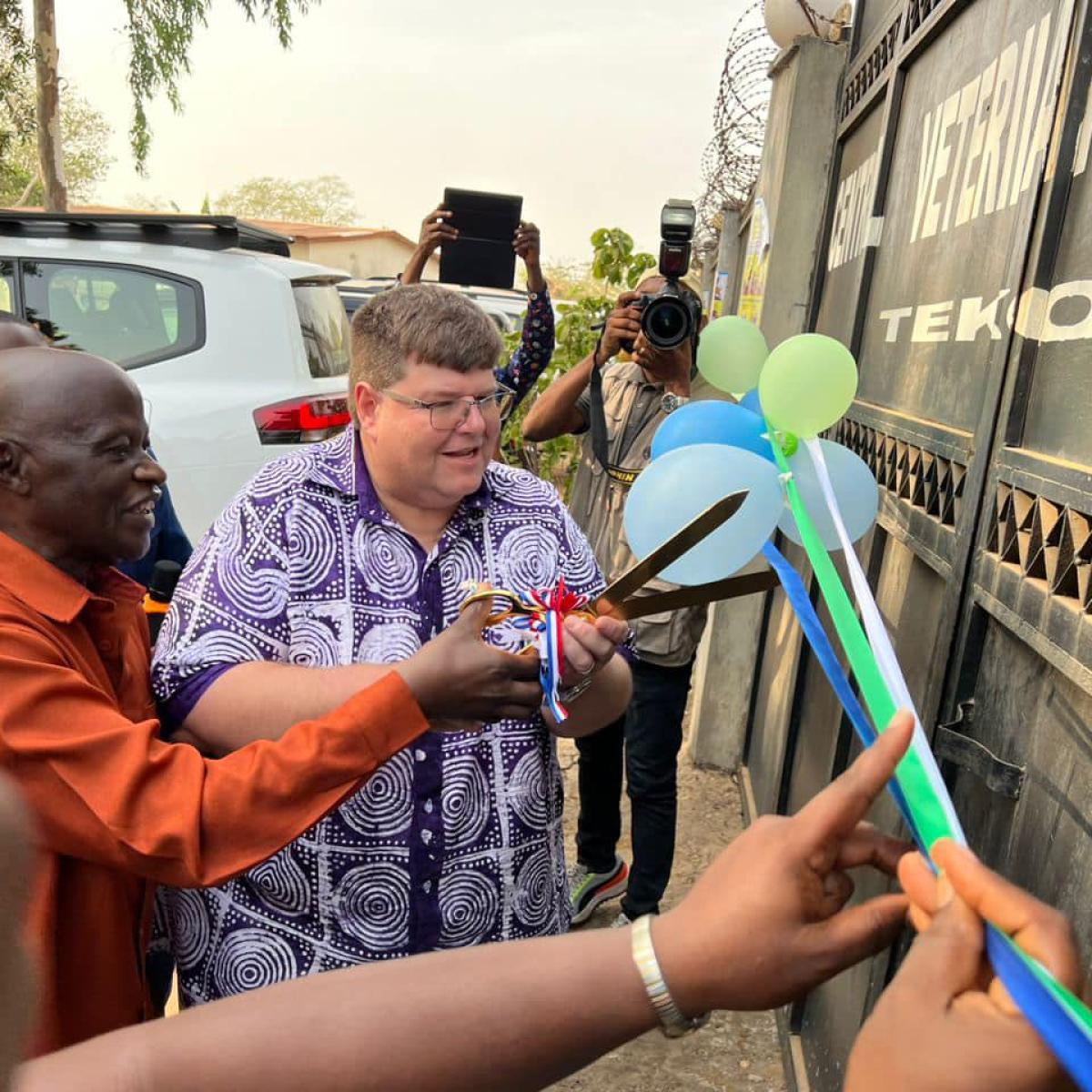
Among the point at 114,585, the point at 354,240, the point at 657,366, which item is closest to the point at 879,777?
the point at 114,585

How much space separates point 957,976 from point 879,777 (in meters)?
0.14

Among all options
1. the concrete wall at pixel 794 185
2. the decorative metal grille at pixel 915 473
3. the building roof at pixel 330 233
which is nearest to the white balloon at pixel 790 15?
the concrete wall at pixel 794 185

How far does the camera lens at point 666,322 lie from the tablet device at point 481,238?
1.27m

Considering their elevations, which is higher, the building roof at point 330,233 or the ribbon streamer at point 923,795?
the building roof at point 330,233

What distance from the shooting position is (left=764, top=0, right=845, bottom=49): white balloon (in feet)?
12.4

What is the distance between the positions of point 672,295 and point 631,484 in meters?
0.52

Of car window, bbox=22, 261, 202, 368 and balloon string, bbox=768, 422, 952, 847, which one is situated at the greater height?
car window, bbox=22, 261, 202, 368

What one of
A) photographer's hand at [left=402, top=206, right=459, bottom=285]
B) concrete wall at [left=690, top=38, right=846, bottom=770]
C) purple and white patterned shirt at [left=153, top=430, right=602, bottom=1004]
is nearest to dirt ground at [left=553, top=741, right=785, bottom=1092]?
purple and white patterned shirt at [left=153, top=430, right=602, bottom=1004]

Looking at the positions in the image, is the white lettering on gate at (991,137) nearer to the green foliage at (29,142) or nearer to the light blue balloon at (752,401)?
the light blue balloon at (752,401)

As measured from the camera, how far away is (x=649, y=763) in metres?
3.01

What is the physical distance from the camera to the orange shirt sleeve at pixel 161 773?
3.86 feet

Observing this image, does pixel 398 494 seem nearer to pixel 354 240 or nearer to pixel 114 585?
pixel 114 585

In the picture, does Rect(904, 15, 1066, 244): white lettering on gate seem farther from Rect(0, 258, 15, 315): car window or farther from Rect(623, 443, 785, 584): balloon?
Rect(0, 258, 15, 315): car window

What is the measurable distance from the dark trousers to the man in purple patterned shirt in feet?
4.08
